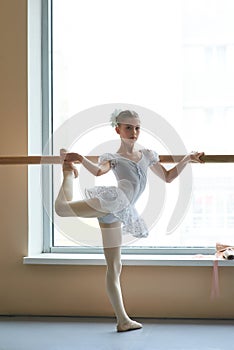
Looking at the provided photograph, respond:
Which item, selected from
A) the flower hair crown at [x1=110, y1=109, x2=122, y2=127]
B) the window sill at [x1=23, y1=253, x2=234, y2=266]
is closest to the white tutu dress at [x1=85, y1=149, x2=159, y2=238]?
the flower hair crown at [x1=110, y1=109, x2=122, y2=127]

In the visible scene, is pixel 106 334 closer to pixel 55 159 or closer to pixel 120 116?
pixel 55 159

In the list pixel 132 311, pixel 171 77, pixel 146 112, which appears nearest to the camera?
pixel 146 112

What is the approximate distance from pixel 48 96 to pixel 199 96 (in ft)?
2.00

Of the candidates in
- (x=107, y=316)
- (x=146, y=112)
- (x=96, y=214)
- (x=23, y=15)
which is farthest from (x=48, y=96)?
(x=107, y=316)

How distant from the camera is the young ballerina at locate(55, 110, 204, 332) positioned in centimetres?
220

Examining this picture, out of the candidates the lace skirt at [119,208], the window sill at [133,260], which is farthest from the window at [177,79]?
the lace skirt at [119,208]

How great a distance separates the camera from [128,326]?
90.4 inches

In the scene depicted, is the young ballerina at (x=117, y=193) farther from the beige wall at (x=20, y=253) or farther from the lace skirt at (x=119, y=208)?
the beige wall at (x=20, y=253)

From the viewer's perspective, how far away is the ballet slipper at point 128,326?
228 cm

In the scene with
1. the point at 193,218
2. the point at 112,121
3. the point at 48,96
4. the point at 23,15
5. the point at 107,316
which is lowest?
the point at 107,316

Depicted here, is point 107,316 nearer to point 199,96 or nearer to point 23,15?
point 199,96

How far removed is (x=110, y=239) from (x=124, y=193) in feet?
0.57

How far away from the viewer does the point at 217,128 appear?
8.70ft

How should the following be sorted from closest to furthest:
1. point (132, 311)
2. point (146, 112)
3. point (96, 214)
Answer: point (96, 214), point (146, 112), point (132, 311)
